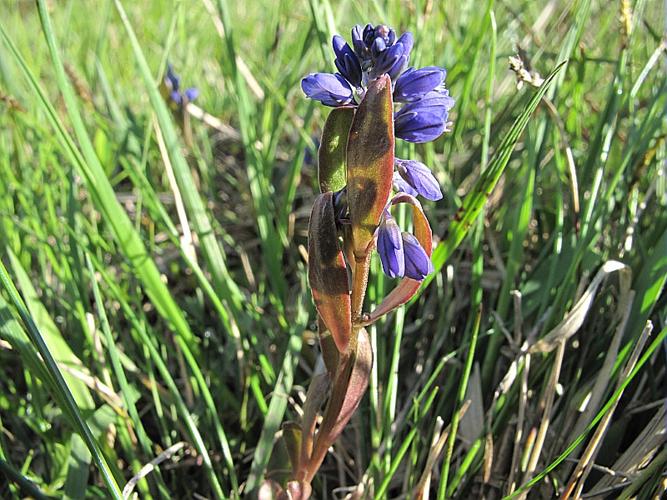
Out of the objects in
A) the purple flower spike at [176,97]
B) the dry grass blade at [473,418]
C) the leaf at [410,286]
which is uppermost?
the purple flower spike at [176,97]

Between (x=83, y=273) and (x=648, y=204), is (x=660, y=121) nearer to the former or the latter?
(x=648, y=204)

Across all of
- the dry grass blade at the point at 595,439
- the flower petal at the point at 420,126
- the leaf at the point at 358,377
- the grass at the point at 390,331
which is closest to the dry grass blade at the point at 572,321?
the grass at the point at 390,331

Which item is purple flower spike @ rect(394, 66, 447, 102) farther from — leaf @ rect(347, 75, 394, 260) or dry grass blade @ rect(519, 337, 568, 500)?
dry grass blade @ rect(519, 337, 568, 500)

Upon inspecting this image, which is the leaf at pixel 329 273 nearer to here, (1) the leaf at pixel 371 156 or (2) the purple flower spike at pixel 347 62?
(1) the leaf at pixel 371 156

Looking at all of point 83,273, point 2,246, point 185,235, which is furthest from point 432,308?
point 2,246

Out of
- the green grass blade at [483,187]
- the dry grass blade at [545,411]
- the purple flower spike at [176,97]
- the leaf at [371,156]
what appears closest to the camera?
the leaf at [371,156]

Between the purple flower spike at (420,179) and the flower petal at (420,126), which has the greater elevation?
the flower petal at (420,126)

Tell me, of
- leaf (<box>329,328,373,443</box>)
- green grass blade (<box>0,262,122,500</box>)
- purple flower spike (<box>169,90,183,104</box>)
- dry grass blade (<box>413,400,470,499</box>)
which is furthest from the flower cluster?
purple flower spike (<box>169,90,183,104</box>)
